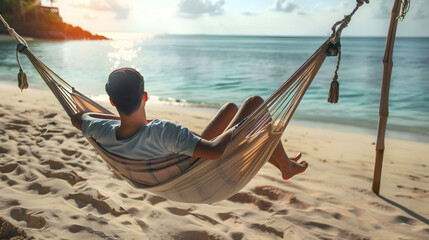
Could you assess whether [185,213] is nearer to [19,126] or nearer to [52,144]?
[52,144]

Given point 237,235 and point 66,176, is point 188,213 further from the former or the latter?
point 66,176

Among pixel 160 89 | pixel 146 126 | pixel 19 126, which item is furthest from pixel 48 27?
pixel 146 126

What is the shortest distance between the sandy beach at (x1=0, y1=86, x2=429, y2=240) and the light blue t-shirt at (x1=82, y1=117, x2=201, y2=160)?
0.49 metres

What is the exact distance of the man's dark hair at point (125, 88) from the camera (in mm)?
1062

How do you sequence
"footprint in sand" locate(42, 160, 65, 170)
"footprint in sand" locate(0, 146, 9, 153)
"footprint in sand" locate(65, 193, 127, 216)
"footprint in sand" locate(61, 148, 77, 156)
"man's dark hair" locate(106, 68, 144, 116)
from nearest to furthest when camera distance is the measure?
"man's dark hair" locate(106, 68, 144, 116) < "footprint in sand" locate(65, 193, 127, 216) < "footprint in sand" locate(42, 160, 65, 170) < "footprint in sand" locate(0, 146, 9, 153) < "footprint in sand" locate(61, 148, 77, 156)

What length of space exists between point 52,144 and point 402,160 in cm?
291

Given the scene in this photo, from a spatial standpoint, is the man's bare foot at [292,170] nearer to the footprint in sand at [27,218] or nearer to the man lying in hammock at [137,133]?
the man lying in hammock at [137,133]

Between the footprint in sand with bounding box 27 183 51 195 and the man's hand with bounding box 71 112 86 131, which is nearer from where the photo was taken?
the man's hand with bounding box 71 112 86 131

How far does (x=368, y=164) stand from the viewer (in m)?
2.80

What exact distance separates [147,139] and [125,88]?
0.20 meters

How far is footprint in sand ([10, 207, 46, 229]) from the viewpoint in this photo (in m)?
1.51

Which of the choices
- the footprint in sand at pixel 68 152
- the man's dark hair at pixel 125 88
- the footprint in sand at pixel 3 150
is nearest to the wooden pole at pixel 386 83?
the man's dark hair at pixel 125 88

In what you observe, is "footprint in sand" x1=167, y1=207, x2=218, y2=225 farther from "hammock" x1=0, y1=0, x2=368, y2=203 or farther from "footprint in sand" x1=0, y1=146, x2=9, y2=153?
"footprint in sand" x1=0, y1=146, x2=9, y2=153

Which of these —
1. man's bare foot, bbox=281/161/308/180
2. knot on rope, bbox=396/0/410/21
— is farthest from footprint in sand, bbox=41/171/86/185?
knot on rope, bbox=396/0/410/21
